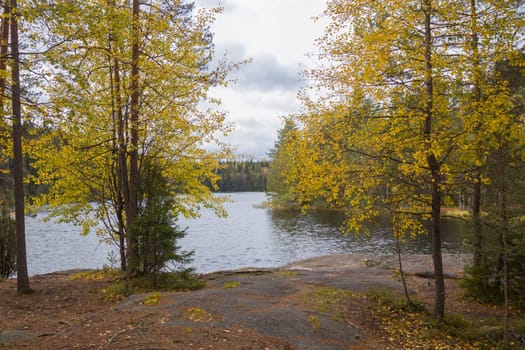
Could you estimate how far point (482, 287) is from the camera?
955 cm

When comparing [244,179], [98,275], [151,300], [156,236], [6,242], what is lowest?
[98,275]

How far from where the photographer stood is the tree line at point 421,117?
22.3 ft

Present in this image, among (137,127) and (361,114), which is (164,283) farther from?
(361,114)

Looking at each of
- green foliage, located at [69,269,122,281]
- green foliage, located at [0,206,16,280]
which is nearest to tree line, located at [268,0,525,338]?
green foliage, located at [69,269,122,281]

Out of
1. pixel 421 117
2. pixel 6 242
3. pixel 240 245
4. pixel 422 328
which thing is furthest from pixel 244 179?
pixel 421 117

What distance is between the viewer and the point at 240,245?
25922 mm

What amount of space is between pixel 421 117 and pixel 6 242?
13.2m

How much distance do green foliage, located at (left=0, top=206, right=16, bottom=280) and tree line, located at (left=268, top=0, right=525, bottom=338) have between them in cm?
1029

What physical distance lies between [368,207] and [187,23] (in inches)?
294

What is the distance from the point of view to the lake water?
20502 millimetres

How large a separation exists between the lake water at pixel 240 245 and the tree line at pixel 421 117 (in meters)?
12.1

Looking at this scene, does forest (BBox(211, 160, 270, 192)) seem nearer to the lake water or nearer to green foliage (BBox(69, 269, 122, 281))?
the lake water

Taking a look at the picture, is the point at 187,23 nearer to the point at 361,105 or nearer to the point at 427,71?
the point at 361,105

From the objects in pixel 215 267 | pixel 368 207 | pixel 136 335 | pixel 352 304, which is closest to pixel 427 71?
pixel 368 207
